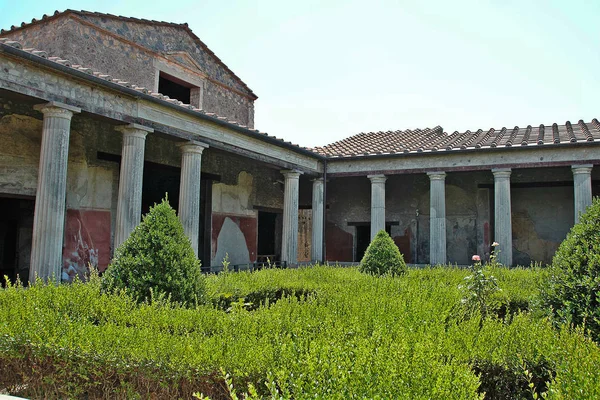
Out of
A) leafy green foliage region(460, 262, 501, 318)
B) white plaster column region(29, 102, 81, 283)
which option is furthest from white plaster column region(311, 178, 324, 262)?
leafy green foliage region(460, 262, 501, 318)

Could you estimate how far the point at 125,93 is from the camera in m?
7.73

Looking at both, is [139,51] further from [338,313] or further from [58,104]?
[338,313]

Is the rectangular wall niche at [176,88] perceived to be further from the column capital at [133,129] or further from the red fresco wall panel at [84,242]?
the column capital at [133,129]

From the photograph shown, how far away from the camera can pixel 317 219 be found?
534 inches

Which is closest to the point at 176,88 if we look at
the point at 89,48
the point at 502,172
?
the point at 89,48

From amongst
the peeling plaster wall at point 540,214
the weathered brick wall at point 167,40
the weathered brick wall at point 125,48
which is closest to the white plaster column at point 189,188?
the weathered brick wall at point 125,48

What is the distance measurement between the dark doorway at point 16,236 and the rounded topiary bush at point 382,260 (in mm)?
6360

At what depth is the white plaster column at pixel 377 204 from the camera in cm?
1277

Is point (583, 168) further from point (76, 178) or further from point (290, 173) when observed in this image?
point (76, 178)

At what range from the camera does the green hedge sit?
2348 mm

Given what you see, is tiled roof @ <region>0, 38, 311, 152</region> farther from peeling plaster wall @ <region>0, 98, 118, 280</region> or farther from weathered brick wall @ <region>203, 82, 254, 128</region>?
weathered brick wall @ <region>203, 82, 254, 128</region>

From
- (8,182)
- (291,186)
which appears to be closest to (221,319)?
(8,182)

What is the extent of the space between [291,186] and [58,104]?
21.8 ft

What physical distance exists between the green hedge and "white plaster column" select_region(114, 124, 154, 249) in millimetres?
3667
